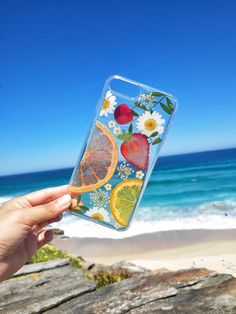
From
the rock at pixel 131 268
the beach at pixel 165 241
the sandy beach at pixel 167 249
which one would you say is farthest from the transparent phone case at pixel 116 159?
the sandy beach at pixel 167 249

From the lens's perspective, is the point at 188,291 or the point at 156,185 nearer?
the point at 188,291

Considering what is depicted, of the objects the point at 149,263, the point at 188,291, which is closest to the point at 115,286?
the point at 188,291

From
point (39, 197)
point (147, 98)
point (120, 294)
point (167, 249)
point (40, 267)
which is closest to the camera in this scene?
point (147, 98)

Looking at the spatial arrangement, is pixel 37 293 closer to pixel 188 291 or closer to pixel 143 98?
pixel 188 291

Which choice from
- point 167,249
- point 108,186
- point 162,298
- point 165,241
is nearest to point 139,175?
point 108,186

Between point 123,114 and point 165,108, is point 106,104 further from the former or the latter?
point 165,108
